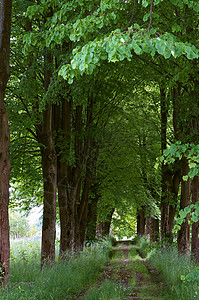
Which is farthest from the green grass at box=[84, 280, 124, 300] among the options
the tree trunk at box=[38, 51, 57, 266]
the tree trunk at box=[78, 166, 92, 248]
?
the tree trunk at box=[78, 166, 92, 248]

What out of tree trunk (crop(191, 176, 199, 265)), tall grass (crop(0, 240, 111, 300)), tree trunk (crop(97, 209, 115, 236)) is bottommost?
tree trunk (crop(97, 209, 115, 236))

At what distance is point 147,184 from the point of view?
1941 centimetres

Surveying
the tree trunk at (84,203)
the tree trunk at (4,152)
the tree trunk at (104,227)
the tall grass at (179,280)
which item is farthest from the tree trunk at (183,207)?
the tree trunk at (104,227)

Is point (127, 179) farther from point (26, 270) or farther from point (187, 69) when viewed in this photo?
point (187, 69)

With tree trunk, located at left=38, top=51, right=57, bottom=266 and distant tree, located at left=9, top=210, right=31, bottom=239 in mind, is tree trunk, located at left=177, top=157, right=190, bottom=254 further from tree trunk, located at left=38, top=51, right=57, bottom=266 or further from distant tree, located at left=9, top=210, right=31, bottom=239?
distant tree, located at left=9, top=210, right=31, bottom=239

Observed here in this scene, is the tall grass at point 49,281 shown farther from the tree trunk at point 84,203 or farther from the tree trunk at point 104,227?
the tree trunk at point 104,227

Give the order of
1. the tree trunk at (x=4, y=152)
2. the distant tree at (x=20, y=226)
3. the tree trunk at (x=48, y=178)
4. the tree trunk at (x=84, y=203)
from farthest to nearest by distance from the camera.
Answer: the distant tree at (x=20, y=226) → the tree trunk at (x=84, y=203) → the tree trunk at (x=48, y=178) → the tree trunk at (x=4, y=152)

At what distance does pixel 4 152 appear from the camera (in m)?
6.42

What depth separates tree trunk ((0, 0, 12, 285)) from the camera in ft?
19.9

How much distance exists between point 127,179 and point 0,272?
12.9 metres

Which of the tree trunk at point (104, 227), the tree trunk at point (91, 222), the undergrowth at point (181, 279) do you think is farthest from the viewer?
the tree trunk at point (104, 227)

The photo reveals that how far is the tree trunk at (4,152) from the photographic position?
607cm

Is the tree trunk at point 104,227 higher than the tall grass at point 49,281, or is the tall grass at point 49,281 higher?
the tall grass at point 49,281

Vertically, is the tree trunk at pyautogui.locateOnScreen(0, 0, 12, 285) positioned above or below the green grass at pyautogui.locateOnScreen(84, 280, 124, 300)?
above
